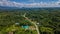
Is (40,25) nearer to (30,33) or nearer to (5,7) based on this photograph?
(30,33)

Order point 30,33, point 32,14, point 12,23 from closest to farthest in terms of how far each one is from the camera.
Result: point 30,33 → point 12,23 → point 32,14

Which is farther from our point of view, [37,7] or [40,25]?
[37,7]

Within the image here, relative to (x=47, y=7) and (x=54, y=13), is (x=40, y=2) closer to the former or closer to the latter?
(x=47, y=7)

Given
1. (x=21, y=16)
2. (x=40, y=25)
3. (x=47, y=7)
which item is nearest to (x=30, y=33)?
(x=40, y=25)

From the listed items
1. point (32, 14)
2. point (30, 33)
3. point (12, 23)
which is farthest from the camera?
point (32, 14)

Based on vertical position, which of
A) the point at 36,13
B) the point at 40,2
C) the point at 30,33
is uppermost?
the point at 40,2

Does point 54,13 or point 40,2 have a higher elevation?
point 40,2

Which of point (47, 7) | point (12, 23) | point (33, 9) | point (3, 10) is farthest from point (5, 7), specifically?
point (47, 7)
